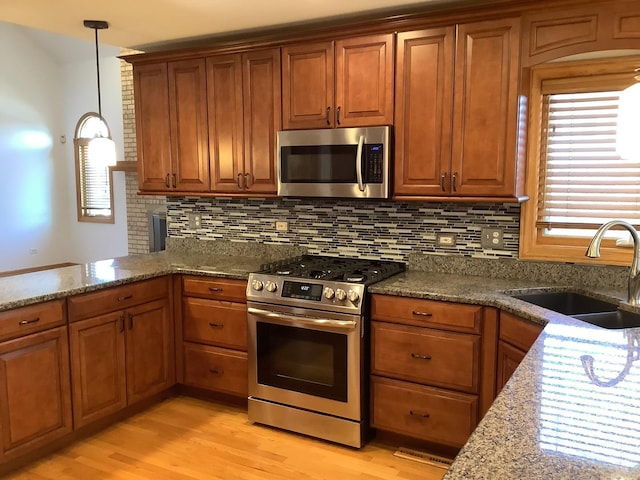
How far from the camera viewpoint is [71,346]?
2771mm

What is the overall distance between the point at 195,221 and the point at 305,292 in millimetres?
1515

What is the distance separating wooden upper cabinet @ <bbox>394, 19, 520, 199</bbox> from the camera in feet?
8.76

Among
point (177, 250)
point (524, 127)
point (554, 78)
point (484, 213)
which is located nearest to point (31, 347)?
point (177, 250)

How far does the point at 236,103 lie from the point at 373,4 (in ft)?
3.50

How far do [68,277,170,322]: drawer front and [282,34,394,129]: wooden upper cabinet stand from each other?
51.0 inches

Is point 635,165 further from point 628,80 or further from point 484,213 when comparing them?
point 484,213

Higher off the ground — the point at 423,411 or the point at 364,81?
the point at 364,81

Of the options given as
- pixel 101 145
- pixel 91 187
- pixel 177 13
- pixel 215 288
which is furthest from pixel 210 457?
pixel 91 187

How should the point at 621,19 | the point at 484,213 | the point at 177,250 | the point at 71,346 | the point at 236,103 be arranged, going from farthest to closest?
the point at 177,250 → the point at 236,103 → the point at 484,213 → the point at 71,346 → the point at 621,19

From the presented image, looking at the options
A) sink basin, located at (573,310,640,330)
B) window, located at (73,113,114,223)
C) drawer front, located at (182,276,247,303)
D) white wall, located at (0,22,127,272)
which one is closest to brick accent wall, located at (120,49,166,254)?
white wall, located at (0,22,127,272)

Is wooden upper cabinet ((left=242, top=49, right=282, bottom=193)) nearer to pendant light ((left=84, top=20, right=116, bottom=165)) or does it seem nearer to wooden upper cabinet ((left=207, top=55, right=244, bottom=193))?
wooden upper cabinet ((left=207, top=55, right=244, bottom=193))

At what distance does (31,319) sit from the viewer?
2.55 m

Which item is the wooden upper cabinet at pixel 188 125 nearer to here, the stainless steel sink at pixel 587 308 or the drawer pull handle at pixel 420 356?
the drawer pull handle at pixel 420 356

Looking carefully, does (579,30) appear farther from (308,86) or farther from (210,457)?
(210,457)
